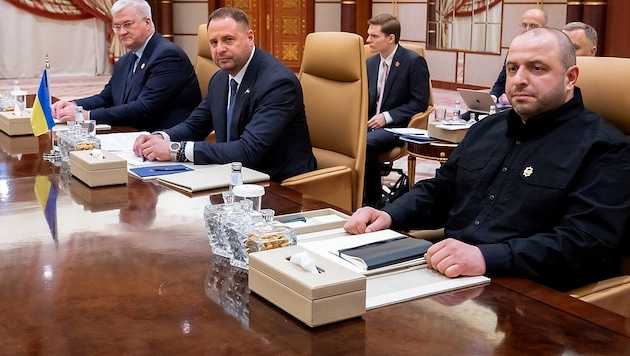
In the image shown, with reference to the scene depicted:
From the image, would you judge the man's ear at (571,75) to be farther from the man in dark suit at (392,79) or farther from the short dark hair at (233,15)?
the man in dark suit at (392,79)

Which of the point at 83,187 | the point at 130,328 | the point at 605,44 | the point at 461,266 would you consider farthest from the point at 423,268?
the point at 605,44

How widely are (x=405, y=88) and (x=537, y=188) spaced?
3.42m

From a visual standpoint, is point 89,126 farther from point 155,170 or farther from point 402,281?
point 402,281

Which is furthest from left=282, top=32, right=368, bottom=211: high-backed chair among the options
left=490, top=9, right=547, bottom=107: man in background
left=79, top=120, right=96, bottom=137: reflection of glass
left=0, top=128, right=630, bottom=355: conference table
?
left=490, top=9, right=547, bottom=107: man in background

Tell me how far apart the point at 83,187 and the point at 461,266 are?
1331 millimetres

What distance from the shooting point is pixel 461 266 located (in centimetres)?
165

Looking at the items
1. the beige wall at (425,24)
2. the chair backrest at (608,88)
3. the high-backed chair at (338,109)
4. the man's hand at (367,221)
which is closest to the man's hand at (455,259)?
the man's hand at (367,221)

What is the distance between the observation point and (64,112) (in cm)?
375

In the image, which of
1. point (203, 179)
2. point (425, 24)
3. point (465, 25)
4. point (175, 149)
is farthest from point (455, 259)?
point (425, 24)

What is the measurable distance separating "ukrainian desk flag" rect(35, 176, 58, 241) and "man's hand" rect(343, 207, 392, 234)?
717 mm

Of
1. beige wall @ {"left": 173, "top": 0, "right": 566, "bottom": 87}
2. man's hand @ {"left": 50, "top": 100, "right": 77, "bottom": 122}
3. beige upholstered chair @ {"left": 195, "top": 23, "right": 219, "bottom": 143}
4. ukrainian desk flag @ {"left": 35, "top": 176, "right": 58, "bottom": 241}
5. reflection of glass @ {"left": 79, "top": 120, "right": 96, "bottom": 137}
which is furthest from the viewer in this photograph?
beige wall @ {"left": 173, "top": 0, "right": 566, "bottom": 87}

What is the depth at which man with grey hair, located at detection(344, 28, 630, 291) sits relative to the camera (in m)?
1.89

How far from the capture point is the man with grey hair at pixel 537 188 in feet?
6.19

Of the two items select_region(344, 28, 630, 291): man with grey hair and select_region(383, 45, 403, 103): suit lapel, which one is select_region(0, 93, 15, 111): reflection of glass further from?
select_region(383, 45, 403, 103): suit lapel
